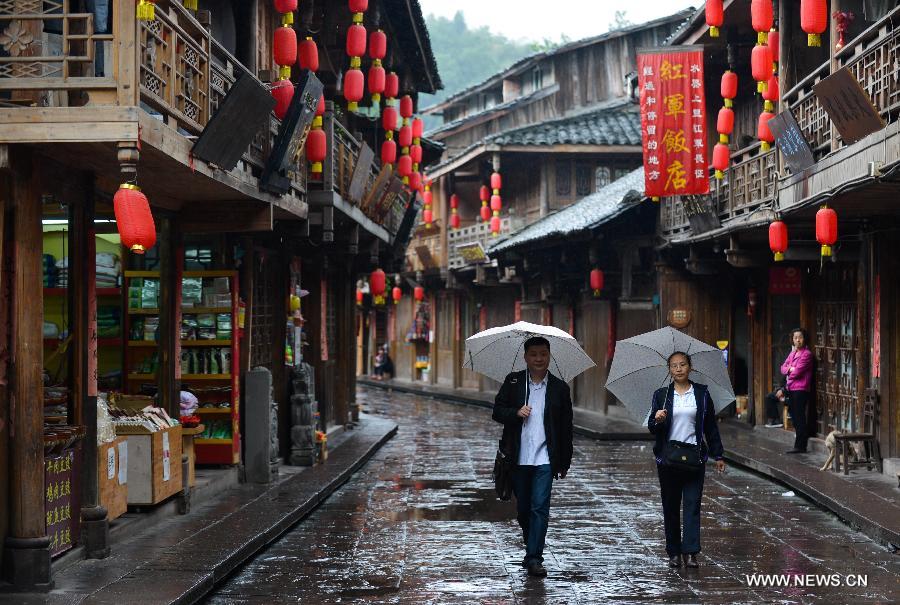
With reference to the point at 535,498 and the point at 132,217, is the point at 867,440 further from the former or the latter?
the point at 132,217

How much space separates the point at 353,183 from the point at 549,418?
9.12m

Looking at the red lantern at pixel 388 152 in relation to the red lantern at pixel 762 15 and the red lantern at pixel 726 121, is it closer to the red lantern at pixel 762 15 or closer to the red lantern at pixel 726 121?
the red lantern at pixel 726 121

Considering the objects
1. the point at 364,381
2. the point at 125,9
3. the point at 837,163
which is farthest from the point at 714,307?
the point at 364,381

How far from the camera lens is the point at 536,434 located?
9.66 metres

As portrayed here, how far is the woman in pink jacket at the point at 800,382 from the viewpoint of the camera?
18031mm

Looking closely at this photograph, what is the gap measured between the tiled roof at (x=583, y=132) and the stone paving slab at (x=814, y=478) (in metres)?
9.80

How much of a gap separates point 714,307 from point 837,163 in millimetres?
11439

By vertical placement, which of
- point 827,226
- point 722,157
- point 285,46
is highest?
point 285,46

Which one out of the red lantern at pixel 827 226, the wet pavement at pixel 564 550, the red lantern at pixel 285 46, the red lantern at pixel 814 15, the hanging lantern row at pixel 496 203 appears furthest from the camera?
the hanging lantern row at pixel 496 203

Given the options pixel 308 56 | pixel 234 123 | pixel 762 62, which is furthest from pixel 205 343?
pixel 762 62

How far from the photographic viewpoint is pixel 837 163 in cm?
1341

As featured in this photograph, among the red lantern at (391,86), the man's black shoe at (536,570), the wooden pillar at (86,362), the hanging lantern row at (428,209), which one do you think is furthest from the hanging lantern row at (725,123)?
the hanging lantern row at (428,209)

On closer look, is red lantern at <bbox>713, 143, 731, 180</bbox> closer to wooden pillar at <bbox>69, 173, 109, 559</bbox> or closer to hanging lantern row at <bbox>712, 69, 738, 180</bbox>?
hanging lantern row at <bbox>712, 69, 738, 180</bbox>

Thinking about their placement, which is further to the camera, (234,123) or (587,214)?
(587,214)
